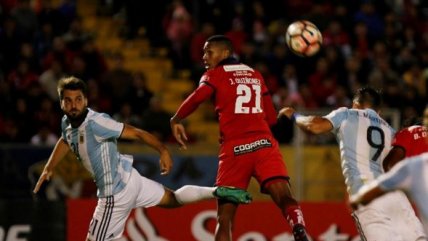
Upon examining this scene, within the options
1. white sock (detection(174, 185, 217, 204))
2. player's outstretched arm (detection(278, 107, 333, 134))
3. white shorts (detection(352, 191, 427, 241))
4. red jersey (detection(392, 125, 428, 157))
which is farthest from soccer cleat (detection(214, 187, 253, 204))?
red jersey (detection(392, 125, 428, 157))

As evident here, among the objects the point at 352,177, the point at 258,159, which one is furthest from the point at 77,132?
the point at 352,177

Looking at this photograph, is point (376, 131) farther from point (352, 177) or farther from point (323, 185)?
point (323, 185)

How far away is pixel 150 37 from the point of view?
19.0 meters

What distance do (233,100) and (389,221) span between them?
1.76 meters

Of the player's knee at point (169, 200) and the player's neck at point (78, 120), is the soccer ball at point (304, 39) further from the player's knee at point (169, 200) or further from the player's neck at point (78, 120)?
the player's neck at point (78, 120)

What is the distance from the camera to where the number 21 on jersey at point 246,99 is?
10387 mm

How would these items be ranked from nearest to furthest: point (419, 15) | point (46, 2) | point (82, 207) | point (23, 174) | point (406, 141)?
1. point (406, 141)
2. point (82, 207)
3. point (23, 174)
4. point (46, 2)
5. point (419, 15)

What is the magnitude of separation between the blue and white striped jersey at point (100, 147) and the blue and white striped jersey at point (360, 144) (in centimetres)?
188

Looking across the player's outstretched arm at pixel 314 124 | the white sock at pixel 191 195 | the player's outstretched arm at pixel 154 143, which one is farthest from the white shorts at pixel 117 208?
the player's outstretched arm at pixel 314 124

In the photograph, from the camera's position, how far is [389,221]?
9.73 meters

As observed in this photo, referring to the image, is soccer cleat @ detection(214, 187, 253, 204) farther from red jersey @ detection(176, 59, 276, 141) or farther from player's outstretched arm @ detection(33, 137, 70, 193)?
player's outstretched arm @ detection(33, 137, 70, 193)

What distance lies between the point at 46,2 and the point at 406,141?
9505 millimetres

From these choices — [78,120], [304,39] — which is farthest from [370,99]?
[78,120]

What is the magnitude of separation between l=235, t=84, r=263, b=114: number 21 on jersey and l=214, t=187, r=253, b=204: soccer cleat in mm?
695
